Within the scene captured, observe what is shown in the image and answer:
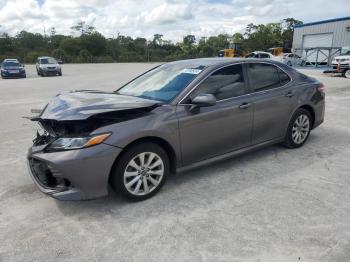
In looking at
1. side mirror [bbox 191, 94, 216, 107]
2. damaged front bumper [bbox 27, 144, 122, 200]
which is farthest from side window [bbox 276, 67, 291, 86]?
damaged front bumper [bbox 27, 144, 122, 200]

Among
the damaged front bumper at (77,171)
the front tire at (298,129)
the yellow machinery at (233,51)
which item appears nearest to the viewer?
the damaged front bumper at (77,171)

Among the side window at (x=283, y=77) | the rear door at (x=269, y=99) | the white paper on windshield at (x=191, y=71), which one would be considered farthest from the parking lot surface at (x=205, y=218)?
the white paper on windshield at (x=191, y=71)

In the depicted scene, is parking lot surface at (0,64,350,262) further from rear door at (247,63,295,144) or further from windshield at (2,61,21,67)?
windshield at (2,61,21,67)

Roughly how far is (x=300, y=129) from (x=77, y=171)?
3.74 metres

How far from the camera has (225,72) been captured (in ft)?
14.0

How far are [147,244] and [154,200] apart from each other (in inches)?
32.1

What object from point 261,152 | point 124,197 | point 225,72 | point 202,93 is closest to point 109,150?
point 124,197

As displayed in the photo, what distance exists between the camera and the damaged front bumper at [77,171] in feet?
10.1

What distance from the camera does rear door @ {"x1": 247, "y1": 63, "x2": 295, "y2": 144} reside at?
4.52 meters

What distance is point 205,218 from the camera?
3215mm

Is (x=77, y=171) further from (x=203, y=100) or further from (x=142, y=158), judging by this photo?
(x=203, y=100)

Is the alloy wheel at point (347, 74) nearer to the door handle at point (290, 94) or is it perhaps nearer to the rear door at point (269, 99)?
the rear door at point (269, 99)

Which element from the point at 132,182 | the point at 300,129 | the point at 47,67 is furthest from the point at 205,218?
the point at 47,67

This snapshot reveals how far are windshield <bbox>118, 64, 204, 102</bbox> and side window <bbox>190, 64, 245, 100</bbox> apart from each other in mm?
A: 182
